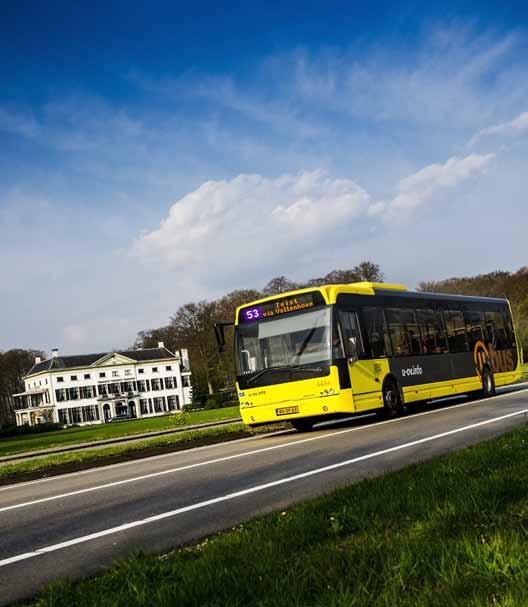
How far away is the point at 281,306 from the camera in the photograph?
687 inches

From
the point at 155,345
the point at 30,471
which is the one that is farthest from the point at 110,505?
the point at 155,345

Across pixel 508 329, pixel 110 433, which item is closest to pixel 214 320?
pixel 110 433

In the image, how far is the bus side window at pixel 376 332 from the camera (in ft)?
58.6

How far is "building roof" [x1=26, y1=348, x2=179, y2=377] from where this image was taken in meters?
107

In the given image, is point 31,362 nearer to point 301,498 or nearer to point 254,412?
point 254,412

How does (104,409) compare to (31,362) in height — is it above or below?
below

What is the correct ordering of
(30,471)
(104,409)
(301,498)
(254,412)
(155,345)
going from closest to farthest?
(301,498) → (30,471) → (254,412) → (104,409) → (155,345)

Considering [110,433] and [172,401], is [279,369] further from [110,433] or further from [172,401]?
[172,401]

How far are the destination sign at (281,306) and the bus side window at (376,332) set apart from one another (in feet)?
5.46

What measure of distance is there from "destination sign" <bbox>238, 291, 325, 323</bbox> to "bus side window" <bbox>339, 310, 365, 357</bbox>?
2.29 ft

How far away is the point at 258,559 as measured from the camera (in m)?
4.49

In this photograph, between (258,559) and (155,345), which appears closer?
(258,559)

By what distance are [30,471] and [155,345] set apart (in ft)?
332

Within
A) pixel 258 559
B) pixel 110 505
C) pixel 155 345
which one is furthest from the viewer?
pixel 155 345
